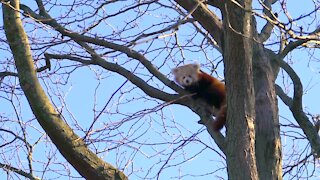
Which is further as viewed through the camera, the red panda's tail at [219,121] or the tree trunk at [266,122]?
the red panda's tail at [219,121]

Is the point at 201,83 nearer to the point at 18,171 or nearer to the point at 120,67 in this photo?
the point at 120,67

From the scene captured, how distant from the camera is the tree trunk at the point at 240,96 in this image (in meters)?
3.73

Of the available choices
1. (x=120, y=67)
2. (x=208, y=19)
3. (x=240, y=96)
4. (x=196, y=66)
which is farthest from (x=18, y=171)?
(x=196, y=66)

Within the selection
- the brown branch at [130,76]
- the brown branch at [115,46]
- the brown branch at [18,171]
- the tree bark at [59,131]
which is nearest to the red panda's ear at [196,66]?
the brown branch at [115,46]

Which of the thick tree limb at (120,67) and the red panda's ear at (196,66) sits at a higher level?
the red panda's ear at (196,66)

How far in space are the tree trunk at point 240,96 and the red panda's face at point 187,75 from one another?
3.33m


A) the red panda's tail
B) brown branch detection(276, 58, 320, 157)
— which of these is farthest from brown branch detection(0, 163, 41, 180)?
brown branch detection(276, 58, 320, 157)

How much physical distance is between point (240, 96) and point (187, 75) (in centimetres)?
357

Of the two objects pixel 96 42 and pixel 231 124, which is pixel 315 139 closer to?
pixel 231 124

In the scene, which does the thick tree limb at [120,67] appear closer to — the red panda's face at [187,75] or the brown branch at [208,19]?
the brown branch at [208,19]

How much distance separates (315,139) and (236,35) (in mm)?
1558

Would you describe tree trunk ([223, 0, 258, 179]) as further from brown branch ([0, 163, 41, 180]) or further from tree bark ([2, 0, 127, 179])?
brown branch ([0, 163, 41, 180])

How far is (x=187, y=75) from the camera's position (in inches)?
289

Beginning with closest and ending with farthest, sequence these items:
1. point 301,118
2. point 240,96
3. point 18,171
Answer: point 240,96 → point 301,118 → point 18,171
